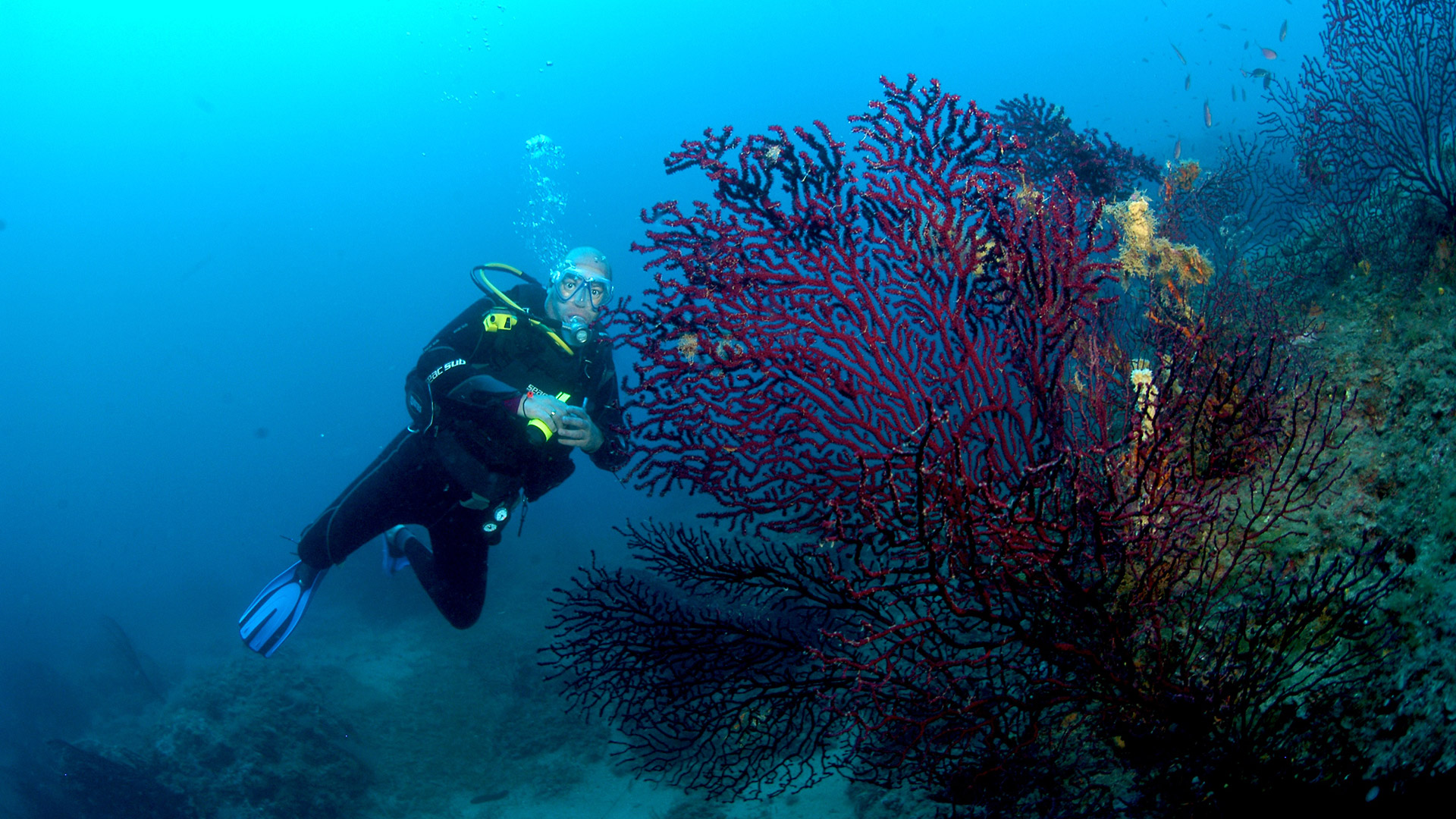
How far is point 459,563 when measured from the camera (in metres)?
5.88

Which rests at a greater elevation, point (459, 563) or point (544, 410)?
point (544, 410)

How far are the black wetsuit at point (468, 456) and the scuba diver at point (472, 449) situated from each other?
10 mm

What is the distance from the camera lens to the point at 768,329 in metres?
2.95

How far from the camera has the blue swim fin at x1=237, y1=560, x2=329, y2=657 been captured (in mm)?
6059

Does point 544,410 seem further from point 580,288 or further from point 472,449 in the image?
point 580,288

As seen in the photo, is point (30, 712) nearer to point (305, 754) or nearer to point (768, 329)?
point (305, 754)

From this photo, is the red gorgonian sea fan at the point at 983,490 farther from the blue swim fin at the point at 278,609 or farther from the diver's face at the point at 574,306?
the blue swim fin at the point at 278,609

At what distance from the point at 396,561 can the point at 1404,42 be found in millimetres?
11017

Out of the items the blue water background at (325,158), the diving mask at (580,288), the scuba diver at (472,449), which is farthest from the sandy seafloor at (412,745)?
the blue water background at (325,158)

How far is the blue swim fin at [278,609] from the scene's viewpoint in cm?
606

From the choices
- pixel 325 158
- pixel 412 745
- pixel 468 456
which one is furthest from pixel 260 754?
pixel 325 158

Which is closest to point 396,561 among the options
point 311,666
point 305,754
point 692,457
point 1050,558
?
point 305,754

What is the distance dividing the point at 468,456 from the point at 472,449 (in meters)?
0.07

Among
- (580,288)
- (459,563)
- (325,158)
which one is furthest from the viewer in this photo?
(325,158)
